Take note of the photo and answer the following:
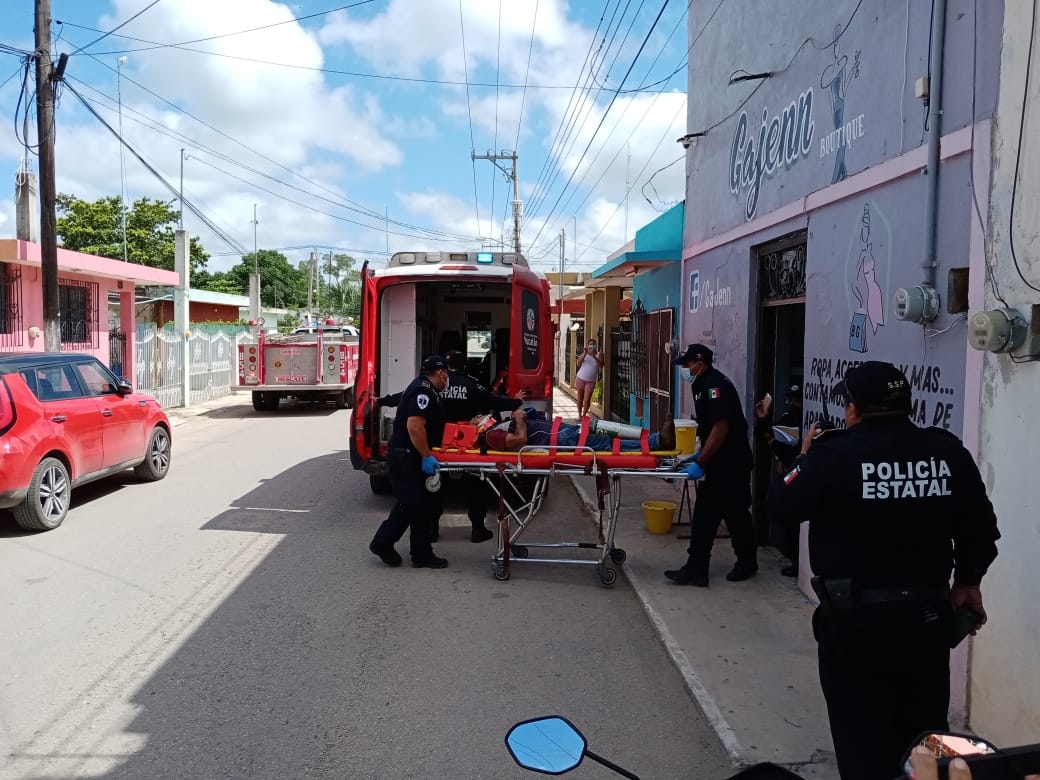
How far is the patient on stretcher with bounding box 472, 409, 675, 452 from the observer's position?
20.2 feet

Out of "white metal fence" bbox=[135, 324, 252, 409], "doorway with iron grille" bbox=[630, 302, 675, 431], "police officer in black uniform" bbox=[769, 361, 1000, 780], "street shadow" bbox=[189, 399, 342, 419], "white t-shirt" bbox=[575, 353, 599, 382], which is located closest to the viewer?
"police officer in black uniform" bbox=[769, 361, 1000, 780]

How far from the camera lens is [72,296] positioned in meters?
→ 17.7

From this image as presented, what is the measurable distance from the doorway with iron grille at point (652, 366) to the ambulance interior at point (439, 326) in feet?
6.85

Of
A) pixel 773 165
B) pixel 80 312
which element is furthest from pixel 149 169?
pixel 773 165

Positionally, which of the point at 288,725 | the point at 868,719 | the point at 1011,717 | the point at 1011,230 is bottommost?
the point at 288,725

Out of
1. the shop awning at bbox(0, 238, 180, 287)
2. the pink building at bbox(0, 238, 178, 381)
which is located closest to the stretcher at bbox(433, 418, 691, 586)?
the pink building at bbox(0, 238, 178, 381)

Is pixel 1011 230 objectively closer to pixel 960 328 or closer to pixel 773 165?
pixel 960 328

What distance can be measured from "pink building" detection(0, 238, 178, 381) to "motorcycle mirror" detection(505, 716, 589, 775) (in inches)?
563

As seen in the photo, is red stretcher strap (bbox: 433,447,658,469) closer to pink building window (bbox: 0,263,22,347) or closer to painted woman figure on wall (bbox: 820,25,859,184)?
painted woman figure on wall (bbox: 820,25,859,184)

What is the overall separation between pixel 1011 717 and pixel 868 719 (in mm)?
1195

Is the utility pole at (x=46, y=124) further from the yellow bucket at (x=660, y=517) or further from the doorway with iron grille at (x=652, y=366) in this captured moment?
the yellow bucket at (x=660, y=517)

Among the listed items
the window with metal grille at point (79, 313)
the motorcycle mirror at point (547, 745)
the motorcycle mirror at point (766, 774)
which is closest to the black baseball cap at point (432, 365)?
the motorcycle mirror at point (547, 745)

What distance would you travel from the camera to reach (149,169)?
18.6 meters

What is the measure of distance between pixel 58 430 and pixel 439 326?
18.3ft
